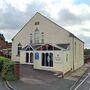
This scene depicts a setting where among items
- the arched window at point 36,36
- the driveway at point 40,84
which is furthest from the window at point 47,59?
the driveway at point 40,84

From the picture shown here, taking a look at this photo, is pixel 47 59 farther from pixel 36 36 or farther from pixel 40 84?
pixel 40 84

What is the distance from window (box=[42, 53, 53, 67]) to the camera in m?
30.0

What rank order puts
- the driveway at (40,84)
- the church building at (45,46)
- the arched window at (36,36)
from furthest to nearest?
the arched window at (36,36) < the church building at (45,46) < the driveway at (40,84)

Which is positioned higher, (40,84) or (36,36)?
(36,36)

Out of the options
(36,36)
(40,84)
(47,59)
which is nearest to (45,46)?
(47,59)

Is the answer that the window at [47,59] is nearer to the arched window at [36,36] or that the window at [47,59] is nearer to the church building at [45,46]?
the church building at [45,46]

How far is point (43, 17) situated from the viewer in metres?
36.2

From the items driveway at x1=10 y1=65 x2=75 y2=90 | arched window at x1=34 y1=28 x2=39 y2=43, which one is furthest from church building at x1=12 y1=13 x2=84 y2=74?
driveway at x1=10 y1=65 x2=75 y2=90

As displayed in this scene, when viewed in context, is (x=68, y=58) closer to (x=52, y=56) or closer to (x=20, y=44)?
(x=52, y=56)

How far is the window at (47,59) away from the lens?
3003 cm

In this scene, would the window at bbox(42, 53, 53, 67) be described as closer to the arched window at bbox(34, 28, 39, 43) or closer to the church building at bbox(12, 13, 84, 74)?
the church building at bbox(12, 13, 84, 74)

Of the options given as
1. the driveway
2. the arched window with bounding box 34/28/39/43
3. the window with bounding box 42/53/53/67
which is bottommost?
the driveway

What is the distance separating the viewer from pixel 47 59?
3036 centimetres

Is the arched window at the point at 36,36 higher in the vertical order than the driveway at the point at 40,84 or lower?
higher
